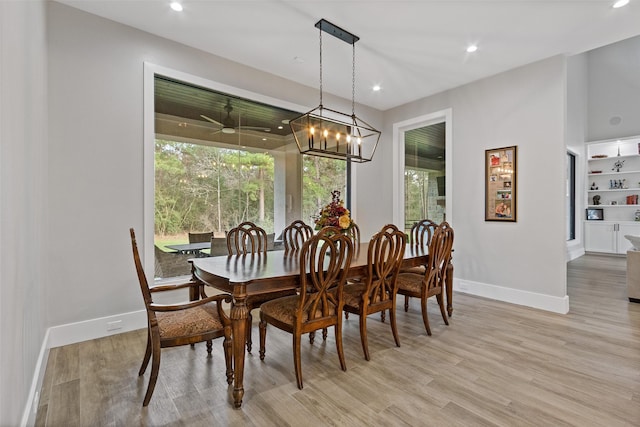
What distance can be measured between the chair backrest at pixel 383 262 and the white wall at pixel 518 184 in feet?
7.48

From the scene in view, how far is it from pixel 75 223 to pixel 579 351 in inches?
182

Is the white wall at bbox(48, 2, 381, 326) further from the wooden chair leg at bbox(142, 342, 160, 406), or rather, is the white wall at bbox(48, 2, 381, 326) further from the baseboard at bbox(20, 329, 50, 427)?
the wooden chair leg at bbox(142, 342, 160, 406)

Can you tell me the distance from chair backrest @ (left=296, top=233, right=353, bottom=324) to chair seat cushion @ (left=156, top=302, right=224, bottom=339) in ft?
1.92

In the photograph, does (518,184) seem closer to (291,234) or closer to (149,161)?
(291,234)

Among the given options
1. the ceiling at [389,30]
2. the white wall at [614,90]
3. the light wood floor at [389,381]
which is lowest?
the light wood floor at [389,381]

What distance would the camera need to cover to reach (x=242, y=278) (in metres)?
2.04

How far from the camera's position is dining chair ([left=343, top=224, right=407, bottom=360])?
245 cm

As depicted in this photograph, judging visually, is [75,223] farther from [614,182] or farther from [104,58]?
[614,182]

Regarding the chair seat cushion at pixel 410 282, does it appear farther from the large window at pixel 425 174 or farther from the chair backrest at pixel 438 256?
the large window at pixel 425 174

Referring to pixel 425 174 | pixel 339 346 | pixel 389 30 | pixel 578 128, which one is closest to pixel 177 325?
pixel 339 346

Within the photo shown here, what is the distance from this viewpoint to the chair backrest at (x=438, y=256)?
295 cm

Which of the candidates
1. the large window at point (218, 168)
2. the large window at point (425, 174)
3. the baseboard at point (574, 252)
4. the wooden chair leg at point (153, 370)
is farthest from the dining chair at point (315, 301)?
the baseboard at point (574, 252)

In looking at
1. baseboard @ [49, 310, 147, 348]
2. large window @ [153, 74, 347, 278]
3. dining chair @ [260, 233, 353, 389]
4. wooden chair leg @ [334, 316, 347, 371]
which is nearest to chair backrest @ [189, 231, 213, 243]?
large window @ [153, 74, 347, 278]

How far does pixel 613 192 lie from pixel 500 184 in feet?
19.6
